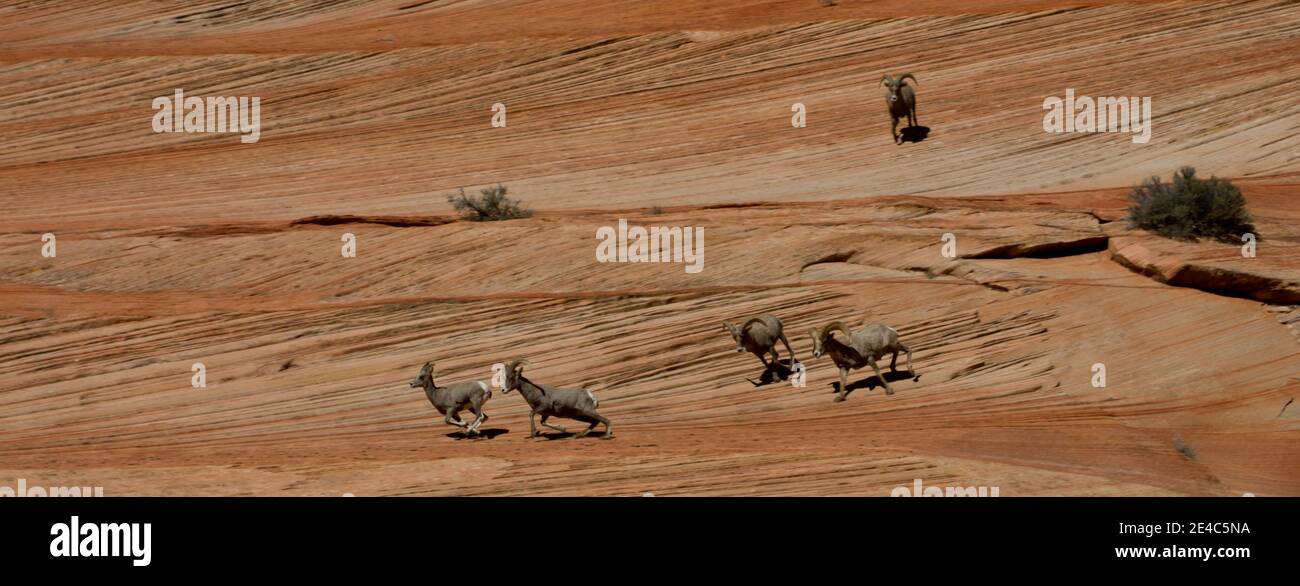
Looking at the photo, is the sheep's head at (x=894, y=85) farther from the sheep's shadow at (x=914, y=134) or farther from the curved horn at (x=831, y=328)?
the curved horn at (x=831, y=328)

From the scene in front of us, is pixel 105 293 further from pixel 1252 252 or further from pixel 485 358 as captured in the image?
pixel 1252 252

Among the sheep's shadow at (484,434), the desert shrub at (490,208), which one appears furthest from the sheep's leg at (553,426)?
the desert shrub at (490,208)

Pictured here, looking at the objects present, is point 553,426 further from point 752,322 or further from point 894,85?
point 894,85

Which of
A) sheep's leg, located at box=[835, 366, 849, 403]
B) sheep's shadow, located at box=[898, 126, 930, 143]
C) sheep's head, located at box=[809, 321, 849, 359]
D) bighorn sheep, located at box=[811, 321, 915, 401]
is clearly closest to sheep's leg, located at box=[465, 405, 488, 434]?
sheep's head, located at box=[809, 321, 849, 359]

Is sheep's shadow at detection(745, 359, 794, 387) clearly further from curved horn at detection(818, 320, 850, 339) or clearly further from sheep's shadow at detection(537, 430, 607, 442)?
sheep's shadow at detection(537, 430, 607, 442)

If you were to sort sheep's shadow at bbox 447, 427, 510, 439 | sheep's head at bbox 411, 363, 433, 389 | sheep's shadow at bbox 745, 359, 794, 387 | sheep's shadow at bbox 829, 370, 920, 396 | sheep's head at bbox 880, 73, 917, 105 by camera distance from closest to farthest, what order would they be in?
sheep's shadow at bbox 447, 427, 510, 439
sheep's head at bbox 411, 363, 433, 389
sheep's shadow at bbox 829, 370, 920, 396
sheep's shadow at bbox 745, 359, 794, 387
sheep's head at bbox 880, 73, 917, 105

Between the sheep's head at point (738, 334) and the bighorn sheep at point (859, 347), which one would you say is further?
the sheep's head at point (738, 334)
